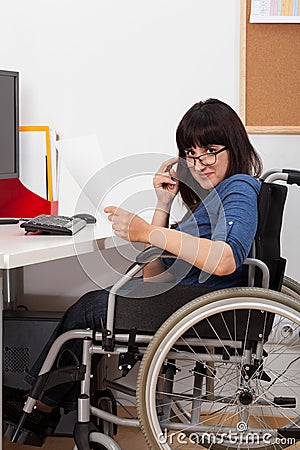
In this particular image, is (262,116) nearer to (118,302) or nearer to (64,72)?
(64,72)

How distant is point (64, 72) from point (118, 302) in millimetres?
1198

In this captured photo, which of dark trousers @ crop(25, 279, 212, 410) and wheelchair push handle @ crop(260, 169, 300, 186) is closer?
dark trousers @ crop(25, 279, 212, 410)

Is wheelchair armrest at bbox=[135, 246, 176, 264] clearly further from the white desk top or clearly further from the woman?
the white desk top

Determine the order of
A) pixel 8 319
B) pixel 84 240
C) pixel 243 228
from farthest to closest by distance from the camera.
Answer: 1. pixel 8 319
2. pixel 84 240
3. pixel 243 228

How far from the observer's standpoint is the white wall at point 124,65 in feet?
8.96

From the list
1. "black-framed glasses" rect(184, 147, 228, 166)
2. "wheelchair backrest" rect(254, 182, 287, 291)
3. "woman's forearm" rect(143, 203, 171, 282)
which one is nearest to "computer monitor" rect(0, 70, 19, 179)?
"woman's forearm" rect(143, 203, 171, 282)

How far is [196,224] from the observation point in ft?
6.59

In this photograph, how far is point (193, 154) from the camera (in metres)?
2.09

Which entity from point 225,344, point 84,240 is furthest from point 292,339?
point 84,240

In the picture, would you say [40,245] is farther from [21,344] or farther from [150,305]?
[21,344]

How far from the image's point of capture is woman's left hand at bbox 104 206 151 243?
1816 millimetres

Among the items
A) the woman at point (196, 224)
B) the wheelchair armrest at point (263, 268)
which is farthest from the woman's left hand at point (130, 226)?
the wheelchair armrest at point (263, 268)

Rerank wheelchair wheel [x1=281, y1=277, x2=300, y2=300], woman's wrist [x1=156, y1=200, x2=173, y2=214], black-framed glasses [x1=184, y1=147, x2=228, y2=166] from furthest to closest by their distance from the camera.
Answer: wheelchair wheel [x1=281, y1=277, x2=300, y2=300], woman's wrist [x1=156, y1=200, x2=173, y2=214], black-framed glasses [x1=184, y1=147, x2=228, y2=166]

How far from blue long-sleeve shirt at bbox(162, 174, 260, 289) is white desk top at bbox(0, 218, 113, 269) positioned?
24cm
